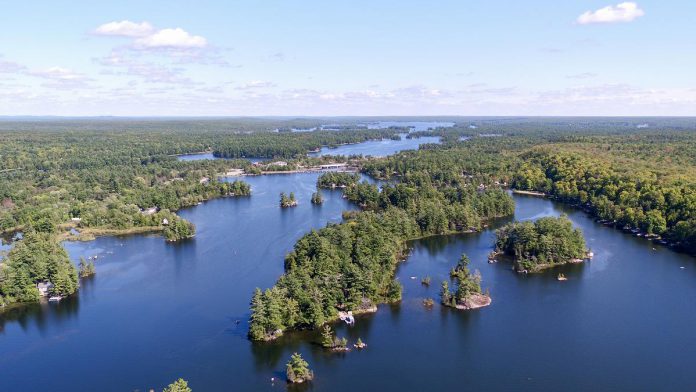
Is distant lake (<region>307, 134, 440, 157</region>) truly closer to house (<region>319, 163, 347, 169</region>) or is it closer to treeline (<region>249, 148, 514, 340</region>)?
house (<region>319, 163, 347, 169</region>)

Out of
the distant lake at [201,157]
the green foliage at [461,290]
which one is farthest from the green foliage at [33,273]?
the distant lake at [201,157]

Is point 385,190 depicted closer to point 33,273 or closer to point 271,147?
point 33,273

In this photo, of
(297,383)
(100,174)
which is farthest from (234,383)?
(100,174)

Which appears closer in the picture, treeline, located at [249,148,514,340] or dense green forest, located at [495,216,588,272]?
treeline, located at [249,148,514,340]

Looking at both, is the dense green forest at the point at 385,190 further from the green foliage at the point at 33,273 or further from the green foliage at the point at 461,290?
the green foliage at the point at 461,290

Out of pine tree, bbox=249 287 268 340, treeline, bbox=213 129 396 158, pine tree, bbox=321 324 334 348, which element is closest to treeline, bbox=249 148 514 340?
pine tree, bbox=249 287 268 340

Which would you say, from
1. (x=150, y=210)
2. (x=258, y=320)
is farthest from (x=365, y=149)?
(x=258, y=320)
